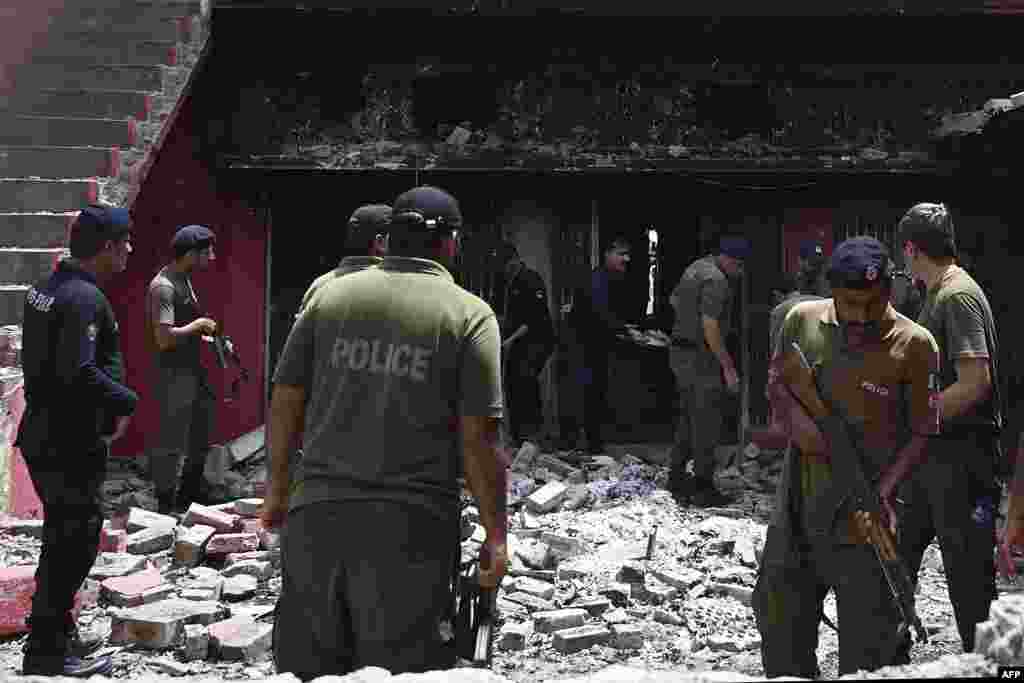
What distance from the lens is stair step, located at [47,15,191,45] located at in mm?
9328

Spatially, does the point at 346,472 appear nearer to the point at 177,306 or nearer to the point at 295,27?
the point at 177,306

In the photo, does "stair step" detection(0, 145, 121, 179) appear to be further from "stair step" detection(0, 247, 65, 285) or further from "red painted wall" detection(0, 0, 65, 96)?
"red painted wall" detection(0, 0, 65, 96)

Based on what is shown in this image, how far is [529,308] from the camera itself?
9758mm

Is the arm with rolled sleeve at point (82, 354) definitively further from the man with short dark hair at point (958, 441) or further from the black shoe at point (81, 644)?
the man with short dark hair at point (958, 441)

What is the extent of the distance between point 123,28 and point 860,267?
8.12 m

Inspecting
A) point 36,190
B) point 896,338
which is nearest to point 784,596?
point 896,338

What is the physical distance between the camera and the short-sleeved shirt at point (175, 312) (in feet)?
24.1

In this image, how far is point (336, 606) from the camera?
3.03 m

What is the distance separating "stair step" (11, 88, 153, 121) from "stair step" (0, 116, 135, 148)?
0.57 ft

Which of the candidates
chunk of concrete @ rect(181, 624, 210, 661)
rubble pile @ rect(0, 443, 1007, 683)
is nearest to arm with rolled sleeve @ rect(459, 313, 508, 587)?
rubble pile @ rect(0, 443, 1007, 683)

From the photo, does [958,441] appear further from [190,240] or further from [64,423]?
[190,240]

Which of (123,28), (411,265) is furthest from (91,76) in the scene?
(411,265)

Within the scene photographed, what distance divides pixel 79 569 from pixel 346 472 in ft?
6.44

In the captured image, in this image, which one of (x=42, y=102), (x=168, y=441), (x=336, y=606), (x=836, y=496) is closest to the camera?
(x=336, y=606)
